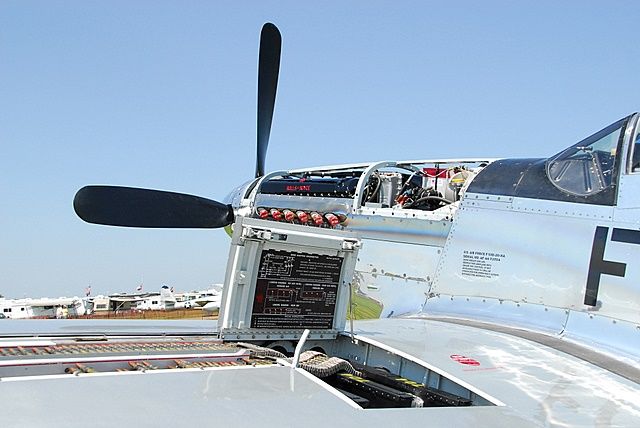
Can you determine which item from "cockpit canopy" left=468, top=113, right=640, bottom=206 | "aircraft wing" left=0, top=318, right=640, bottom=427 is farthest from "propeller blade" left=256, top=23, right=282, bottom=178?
"aircraft wing" left=0, top=318, right=640, bottom=427

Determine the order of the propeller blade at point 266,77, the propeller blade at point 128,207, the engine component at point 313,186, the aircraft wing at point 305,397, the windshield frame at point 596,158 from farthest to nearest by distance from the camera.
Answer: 1. the propeller blade at point 266,77
2. the engine component at point 313,186
3. the propeller blade at point 128,207
4. the windshield frame at point 596,158
5. the aircraft wing at point 305,397

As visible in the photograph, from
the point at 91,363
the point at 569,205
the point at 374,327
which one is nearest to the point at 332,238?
the point at 374,327

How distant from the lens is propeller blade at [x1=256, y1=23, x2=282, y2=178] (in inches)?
430

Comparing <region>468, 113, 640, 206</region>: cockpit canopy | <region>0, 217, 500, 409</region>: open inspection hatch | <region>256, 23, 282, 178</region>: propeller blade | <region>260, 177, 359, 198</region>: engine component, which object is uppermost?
<region>256, 23, 282, 178</region>: propeller blade

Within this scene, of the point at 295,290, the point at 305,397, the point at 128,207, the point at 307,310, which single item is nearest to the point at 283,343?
the point at 307,310

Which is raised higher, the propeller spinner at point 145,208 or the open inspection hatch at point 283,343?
the propeller spinner at point 145,208

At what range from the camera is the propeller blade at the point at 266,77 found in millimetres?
10930

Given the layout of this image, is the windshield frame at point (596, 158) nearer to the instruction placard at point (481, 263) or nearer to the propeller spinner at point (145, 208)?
the instruction placard at point (481, 263)

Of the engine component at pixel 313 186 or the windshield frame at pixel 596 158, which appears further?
the engine component at pixel 313 186

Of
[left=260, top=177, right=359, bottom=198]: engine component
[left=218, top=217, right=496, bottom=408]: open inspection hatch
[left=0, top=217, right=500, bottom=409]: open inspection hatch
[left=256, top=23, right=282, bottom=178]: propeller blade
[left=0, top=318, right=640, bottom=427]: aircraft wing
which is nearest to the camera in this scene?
[left=0, top=318, right=640, bottom=427]: aircraft wing

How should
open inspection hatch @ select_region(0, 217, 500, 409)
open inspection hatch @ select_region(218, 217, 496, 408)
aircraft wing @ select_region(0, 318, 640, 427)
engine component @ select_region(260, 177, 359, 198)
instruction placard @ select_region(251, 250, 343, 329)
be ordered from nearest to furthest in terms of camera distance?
aircraft wing @ select_region(0, 318, 640, 427) → open inspection hatch @ select_region(0, 217, 500, 409) → open inspection hatch @ select_region(218, 217, 496, 408) → instruction placard @ select_region(251, 250, 343, 329) → engine component @ select_region(260, 177, 359, 198)

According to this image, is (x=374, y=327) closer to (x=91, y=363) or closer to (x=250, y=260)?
(x=250, y=260)

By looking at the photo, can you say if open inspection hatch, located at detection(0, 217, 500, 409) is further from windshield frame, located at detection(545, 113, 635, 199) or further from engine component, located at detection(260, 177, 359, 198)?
engine component, located at detection(260, 177, 359, 198)

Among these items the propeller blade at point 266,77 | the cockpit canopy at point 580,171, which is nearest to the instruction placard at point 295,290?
the cockpit canopy at point 580,171
